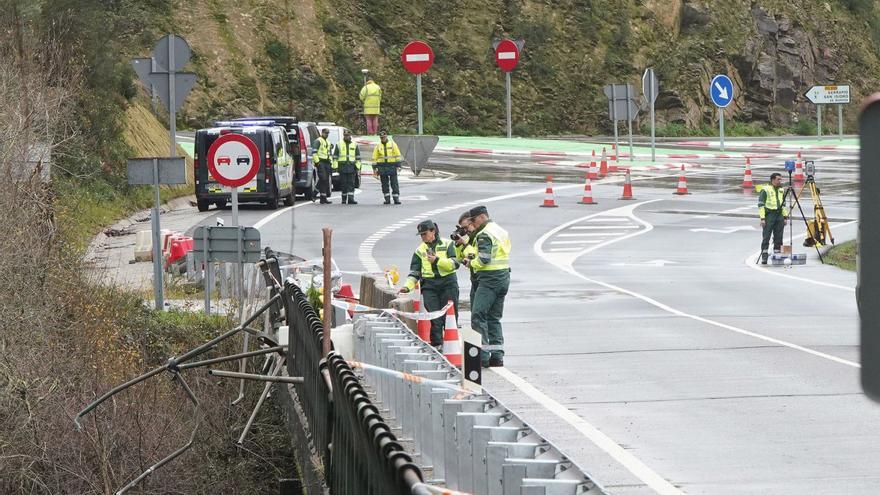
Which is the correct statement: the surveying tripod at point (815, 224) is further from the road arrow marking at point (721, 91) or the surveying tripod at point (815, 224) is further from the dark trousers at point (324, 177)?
the road arrow marking at point (721, 91)

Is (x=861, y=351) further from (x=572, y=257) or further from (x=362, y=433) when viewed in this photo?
(x=572, y=257)

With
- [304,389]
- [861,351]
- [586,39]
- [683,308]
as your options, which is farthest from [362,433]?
[586,39]

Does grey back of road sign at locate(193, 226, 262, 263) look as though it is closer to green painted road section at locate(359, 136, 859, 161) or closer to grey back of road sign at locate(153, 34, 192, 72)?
grey back of road sign at locate(153, 34, 192, 72)

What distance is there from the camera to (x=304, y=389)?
11.5 meters

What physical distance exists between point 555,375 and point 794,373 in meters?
2.33

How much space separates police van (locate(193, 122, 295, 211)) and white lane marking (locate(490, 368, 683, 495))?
18239 mm

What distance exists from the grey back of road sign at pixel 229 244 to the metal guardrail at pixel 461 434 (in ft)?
17.3

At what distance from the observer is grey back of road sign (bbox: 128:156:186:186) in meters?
17.9

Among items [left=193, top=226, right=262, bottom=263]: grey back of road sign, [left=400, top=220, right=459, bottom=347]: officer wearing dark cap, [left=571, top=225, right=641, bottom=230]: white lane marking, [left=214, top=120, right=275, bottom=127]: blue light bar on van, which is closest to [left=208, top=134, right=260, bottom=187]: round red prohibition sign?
[left=193, top=226, right=262, bottom=263]: grey back of road sign

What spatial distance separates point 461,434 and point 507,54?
50.1 meters

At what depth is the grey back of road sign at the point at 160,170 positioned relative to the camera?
17875 millimetres

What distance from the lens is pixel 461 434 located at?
7551 millimetres

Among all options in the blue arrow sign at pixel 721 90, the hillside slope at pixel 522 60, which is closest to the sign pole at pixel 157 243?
the blue arrow sign at pixel 721 90

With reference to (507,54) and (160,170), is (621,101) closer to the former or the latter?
(507,54)
